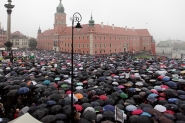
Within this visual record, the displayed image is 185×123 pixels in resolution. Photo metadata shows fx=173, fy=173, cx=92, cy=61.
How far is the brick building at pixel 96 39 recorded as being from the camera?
55.2m

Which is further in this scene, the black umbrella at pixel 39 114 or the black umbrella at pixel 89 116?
the black umbrella at pixel 39 114

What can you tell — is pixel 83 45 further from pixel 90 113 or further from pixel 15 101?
pixel 90 113

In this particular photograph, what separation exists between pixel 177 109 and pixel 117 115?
4016mm

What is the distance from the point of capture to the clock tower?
65544mm

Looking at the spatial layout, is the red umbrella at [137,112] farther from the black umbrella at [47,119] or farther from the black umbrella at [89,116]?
the black umbrella at [47,119]

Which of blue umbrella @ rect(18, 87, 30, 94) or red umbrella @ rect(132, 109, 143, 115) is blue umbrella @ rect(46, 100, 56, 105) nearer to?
blue umbrella @ rect(18, 87, 30, 94)

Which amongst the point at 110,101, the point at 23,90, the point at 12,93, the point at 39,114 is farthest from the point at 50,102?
the point at 110,101

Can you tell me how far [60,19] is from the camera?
66.3 meters

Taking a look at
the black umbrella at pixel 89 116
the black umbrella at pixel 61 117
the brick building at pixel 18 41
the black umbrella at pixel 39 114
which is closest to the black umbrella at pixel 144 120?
the black umbrella at pixel 89 116

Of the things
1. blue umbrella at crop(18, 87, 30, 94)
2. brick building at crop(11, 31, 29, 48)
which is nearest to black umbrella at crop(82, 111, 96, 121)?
blue umbrella at crop(18, 87, 30, 94)

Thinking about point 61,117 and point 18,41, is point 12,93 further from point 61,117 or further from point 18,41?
point 18,41

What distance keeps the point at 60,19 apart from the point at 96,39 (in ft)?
64.7

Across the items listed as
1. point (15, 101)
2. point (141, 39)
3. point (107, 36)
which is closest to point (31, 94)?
point (15, 101)

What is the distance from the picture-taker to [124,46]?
67.0m
